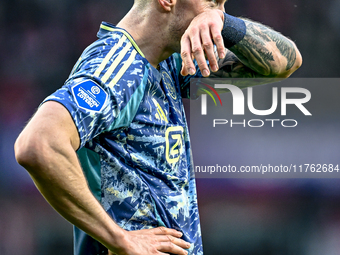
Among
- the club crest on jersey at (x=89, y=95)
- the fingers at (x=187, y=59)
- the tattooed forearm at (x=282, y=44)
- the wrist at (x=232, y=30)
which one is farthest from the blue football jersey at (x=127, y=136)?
the tattooed forearm at (x=282, y=44)

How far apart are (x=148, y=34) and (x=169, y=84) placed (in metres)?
0.17

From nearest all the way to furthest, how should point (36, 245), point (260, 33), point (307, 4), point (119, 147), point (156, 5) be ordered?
point (119, 147) < point (156, 5) < point (260, 33) < point (36, 245) < point (307, 4)

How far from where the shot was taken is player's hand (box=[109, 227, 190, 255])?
0.90 metres

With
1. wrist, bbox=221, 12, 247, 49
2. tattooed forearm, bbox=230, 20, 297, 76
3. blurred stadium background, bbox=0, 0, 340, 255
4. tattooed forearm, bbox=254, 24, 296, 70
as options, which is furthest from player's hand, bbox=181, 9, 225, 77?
blurred stadium background, bbox=0, 0, 340, 255

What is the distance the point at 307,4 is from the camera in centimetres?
350

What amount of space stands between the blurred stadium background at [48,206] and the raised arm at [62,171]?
95.4 inches

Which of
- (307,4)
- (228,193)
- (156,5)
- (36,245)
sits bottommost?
(36,245)

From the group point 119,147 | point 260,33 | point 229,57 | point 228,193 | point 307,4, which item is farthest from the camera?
point 307,4

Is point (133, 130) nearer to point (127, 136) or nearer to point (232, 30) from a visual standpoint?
point (127, 136)

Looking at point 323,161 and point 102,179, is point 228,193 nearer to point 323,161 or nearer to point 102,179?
point 323,161

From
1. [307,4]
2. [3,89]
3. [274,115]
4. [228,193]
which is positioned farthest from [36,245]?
[307,4]

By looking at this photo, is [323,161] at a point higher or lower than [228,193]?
higher

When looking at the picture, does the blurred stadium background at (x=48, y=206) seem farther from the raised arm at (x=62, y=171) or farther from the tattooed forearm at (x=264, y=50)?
the raised arm at (x=62, y=171)

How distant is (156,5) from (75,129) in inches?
20.6
